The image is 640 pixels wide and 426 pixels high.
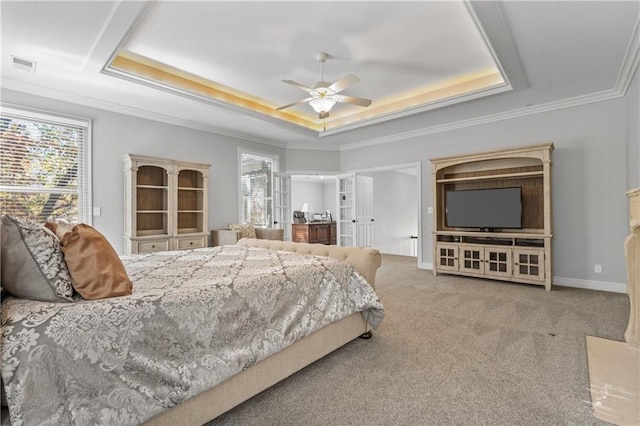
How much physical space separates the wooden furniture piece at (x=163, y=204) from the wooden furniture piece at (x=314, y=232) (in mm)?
4311

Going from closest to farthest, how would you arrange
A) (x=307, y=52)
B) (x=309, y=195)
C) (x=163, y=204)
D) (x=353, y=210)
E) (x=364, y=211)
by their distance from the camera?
(x=307, y=52) → (x=163, y=204) → (x=353, y=210) → (x=364, y=211) → (x=309, y=195)

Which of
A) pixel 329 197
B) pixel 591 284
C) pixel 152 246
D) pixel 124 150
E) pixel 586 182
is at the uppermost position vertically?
pixel 124 150

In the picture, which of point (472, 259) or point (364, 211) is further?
point (364, 211)

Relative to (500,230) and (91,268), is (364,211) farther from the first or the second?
(91,268)

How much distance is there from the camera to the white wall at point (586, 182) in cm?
408

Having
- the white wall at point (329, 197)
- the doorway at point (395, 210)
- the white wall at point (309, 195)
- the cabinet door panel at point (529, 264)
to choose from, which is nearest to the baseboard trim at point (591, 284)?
the cabinet door panel at point (529, 264)

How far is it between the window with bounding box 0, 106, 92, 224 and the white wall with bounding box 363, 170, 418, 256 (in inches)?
233

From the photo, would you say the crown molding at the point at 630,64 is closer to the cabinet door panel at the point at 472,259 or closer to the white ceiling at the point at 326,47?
the white ceiling at the point at 326,47

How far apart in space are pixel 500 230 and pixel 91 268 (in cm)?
516

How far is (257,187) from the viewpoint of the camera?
20.8 ft

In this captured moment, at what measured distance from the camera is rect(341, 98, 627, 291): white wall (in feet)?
13.4

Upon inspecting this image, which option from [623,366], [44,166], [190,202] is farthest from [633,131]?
[44,166]

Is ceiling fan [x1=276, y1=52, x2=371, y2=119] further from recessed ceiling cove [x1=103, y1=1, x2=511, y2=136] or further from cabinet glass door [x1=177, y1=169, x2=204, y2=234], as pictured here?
cabinet glass door [x1=177, y1=169, x2=204, y2=234]

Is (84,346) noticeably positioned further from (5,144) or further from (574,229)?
(574,229)
